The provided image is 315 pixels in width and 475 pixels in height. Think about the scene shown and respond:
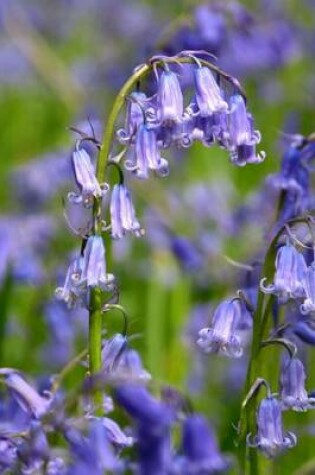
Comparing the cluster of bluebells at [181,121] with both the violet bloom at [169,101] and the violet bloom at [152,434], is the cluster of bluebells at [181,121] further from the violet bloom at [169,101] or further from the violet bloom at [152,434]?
the violet bloom at [152,434]

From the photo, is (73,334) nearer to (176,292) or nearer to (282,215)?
(176,292)

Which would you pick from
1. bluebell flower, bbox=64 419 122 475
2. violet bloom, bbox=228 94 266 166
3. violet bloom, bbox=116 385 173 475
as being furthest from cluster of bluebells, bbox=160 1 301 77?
violet bloom, bbox=116 385 173 475

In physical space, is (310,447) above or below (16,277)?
below

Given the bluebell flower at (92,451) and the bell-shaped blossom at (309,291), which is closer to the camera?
the bluebell flower at (92,451)

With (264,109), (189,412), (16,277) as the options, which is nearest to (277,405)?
(189,412)

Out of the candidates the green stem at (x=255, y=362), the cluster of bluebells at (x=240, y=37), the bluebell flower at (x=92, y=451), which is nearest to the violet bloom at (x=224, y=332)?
the green stem at (x=255, y=362)

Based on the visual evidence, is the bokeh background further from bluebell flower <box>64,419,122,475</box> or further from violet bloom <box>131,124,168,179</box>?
bluebell flower <box>64,419,122,475</box>

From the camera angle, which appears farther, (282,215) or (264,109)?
(264,109)

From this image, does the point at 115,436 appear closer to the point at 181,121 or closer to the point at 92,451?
the point at 92,451
